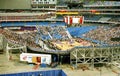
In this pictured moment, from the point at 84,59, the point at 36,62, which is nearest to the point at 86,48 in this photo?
the point at 84,59

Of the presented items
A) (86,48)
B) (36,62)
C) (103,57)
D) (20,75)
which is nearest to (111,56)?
(103,57)

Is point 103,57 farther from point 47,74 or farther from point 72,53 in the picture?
point 47,74

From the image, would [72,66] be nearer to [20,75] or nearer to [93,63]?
[93,63]

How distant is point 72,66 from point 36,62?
19.5 ft

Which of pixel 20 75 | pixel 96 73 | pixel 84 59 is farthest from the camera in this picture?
pixel 84 59

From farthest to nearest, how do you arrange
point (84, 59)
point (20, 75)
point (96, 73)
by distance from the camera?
point (84, 59) → point (96, 73) → point (20, 75)

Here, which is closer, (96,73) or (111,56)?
(96,73)

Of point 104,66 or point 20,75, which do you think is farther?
point 104,66

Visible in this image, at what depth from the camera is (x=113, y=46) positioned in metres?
49.4

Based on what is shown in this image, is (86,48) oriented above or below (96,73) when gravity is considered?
above

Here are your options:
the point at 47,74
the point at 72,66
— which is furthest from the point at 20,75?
the point at 72,66

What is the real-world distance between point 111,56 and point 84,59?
4544 millimetres

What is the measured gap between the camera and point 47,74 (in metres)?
41.4

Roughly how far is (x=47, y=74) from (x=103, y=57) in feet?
38.6
